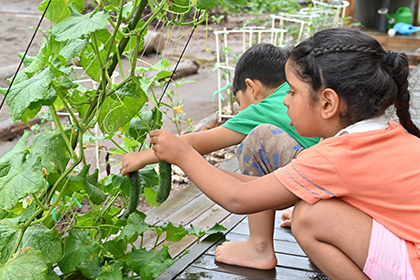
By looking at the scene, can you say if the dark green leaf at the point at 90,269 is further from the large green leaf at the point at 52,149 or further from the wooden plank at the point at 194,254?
the large green leaf at the point at 52,149

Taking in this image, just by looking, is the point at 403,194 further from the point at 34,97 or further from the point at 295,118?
the point at 34,97

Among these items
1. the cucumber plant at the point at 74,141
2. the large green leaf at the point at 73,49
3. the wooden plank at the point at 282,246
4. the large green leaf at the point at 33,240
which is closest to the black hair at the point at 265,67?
the cucumber plant at the point at 74,141

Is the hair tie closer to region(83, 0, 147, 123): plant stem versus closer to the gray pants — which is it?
the gray pants

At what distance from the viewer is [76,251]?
1.45 m

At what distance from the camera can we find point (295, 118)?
1312 millimetres

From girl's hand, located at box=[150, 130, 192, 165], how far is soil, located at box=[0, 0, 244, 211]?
812 mm

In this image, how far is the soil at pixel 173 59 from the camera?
3.50 metres

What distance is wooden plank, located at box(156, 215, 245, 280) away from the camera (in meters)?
1.49

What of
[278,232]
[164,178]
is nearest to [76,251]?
[164,178]

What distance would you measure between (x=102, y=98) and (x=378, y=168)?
719 mm

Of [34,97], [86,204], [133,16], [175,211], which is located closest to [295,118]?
[133,16]

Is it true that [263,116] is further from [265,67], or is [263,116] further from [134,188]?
[134,188]

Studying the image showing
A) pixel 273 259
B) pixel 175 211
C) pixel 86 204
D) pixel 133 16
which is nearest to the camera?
pixel 133 16

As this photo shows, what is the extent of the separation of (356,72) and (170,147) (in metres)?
0.52
